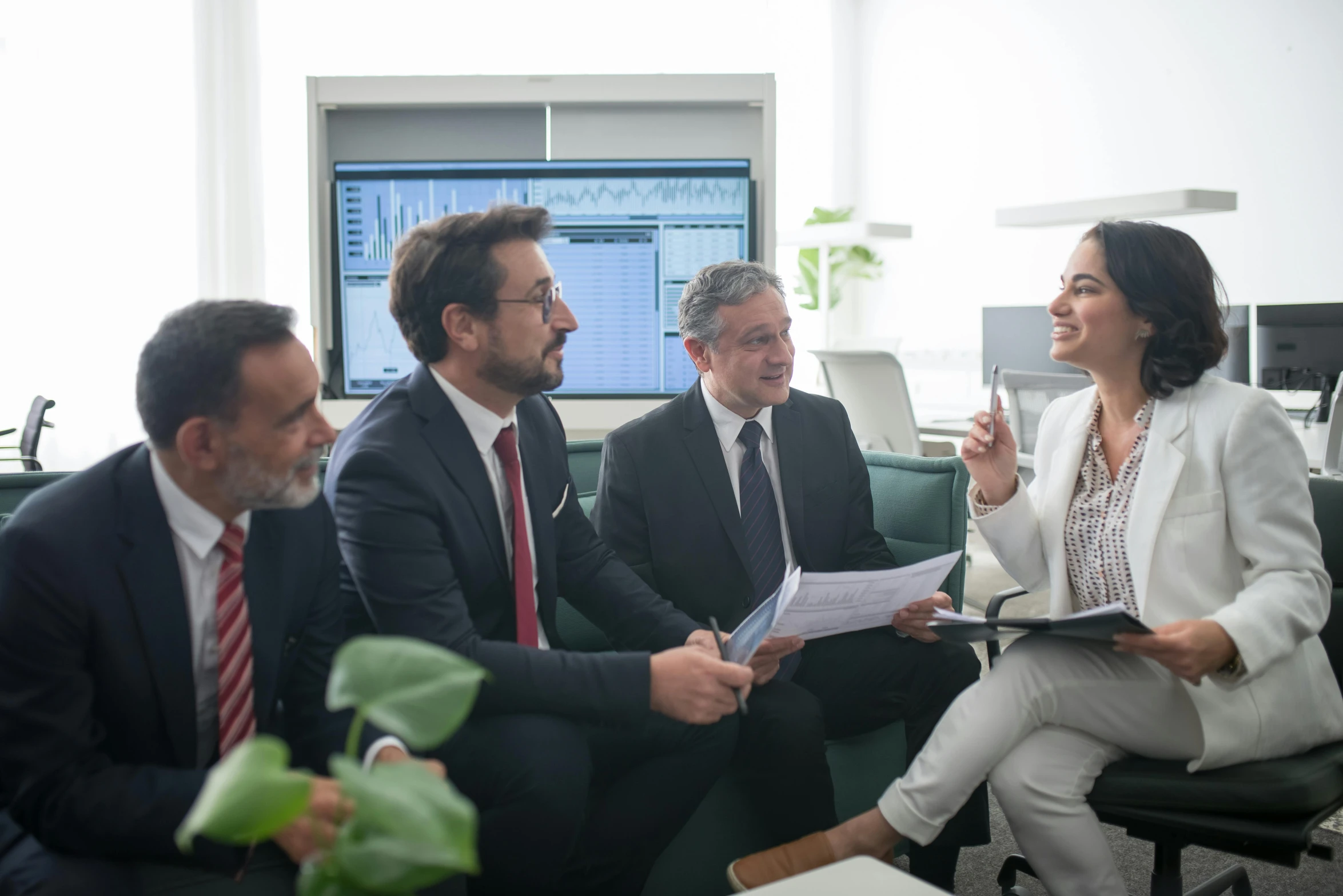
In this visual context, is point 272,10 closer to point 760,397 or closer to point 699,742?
point 760,397

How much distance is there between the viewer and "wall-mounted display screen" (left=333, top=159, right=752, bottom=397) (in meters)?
3.04

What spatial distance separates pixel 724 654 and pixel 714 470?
44 centimetres

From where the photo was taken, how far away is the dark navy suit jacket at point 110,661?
115 centimetres

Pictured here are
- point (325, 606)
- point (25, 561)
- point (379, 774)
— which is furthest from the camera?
point (325, 606)

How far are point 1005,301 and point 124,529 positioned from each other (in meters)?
6.64

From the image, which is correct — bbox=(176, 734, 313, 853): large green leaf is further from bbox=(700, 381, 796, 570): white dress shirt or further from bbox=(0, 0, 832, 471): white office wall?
bbox=(0, 0, 832, 471): white office wall

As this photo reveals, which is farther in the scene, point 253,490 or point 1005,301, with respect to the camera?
point 1005,301

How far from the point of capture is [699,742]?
1.67 meters

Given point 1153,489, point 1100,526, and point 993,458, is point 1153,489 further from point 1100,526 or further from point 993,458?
point 993,458

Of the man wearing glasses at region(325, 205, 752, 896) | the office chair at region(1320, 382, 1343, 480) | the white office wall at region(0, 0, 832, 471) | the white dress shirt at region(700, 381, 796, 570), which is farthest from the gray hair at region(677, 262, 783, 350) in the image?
the white office wall at region(0, 0, 832, 471)

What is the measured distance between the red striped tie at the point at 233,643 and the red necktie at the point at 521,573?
0.44 metres

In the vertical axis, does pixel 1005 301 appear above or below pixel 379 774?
above

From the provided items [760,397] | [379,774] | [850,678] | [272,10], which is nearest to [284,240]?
[272,10]

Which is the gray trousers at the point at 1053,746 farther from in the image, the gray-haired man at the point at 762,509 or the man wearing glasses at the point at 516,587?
the man wearing glasses at the point at 516,587
